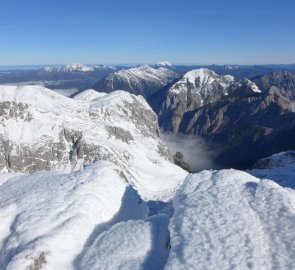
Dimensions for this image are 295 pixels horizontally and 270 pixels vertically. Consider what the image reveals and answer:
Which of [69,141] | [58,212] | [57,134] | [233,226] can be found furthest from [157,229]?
[57,134]

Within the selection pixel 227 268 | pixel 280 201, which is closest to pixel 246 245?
pixel 227 268

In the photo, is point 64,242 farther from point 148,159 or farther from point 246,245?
point 148,159

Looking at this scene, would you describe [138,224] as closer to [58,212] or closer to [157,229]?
[157,229]

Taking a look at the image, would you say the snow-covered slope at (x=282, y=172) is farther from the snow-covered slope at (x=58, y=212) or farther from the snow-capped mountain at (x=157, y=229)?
the snow-capped mountain at (x=157, y=229)

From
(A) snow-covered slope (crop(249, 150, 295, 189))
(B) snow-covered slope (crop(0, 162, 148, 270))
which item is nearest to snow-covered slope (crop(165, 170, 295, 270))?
(B) snow-covered slope (crop(0, 162, 148, 270))

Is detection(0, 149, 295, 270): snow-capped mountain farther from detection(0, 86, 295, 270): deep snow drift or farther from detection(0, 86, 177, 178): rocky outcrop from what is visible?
detection(0, 86, 177, 178): rocky outcrop

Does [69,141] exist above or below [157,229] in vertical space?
below

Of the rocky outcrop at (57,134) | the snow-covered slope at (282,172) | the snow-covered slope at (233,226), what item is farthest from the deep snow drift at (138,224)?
the rocky outcrop at (57,134)
